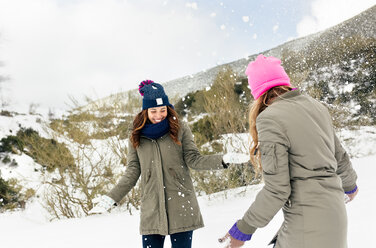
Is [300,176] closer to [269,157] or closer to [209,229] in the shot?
[269,157]

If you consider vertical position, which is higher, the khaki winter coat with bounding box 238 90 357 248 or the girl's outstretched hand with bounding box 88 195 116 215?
the khaki winter coat with bounding box 238 90 357 248

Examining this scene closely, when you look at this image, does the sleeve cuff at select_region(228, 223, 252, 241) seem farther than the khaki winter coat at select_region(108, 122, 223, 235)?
No

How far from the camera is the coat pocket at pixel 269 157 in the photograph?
3.69 feet

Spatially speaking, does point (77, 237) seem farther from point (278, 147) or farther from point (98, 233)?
point (278, 147)

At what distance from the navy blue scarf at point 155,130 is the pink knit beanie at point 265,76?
915 millimetres

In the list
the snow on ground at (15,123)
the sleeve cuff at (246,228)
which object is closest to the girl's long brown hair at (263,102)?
the sleeve cuff at (246,228)

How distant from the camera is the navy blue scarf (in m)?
2.05

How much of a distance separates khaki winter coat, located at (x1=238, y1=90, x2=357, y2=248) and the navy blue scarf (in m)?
1.01

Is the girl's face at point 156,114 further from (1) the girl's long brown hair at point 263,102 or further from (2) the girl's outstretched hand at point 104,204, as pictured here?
(1) the girl's long brown hair at point 263,102

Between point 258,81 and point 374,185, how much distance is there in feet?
14.3

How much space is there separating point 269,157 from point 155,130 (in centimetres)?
108

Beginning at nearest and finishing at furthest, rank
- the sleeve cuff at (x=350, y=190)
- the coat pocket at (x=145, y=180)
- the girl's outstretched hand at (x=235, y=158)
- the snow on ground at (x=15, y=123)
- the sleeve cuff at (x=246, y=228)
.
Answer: the sleeve cuff at (x=246, y=228), the sleeve cuff at (x=350, y=190), the girl's outstretched hand at (x=235, y=158), the coat pocket at (x=145, y=180), the snow on ground at (x=15, y=123)

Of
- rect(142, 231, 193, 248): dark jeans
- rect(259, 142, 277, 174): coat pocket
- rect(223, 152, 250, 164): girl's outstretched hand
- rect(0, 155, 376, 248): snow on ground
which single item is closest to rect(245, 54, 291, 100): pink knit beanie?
rect(259, 142, 277, 174): coat pocket

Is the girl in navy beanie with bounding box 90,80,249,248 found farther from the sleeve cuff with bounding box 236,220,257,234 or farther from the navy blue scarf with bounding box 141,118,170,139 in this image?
the sleeve cuff with bounding box 236,220,257,234
